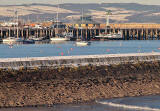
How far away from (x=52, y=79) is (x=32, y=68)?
3931 mm

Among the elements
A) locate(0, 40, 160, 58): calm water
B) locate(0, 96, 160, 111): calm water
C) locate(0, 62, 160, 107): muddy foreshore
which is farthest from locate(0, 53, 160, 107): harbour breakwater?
locate(0, 40, 160, 58): calm water

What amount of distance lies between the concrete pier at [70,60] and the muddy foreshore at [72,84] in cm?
240

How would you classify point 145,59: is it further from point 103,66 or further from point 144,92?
point 144,92

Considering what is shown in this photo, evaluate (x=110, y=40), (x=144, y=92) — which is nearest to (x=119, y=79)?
(x=144, y=92)

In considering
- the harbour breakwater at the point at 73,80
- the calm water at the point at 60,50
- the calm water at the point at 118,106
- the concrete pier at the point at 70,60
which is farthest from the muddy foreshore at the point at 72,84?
the calm water at the point at 60,50

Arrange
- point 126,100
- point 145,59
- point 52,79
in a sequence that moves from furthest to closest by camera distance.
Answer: point 145,59 < point 52,79 < point 126,100

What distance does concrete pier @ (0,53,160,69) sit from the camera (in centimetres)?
4941

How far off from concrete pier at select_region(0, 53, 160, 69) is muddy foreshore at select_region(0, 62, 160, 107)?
7.87 ft

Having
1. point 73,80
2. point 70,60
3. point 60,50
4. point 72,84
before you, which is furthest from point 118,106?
point 60,50

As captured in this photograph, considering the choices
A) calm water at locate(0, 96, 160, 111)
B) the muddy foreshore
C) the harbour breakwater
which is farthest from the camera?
the harbour breakwater

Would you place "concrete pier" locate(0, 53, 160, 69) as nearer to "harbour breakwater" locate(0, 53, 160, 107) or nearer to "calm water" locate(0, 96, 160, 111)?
"harbour breakwater" locate(0, 53, 160, 107)

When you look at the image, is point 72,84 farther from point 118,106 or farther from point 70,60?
point 70,60

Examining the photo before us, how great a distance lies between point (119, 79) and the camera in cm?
4572

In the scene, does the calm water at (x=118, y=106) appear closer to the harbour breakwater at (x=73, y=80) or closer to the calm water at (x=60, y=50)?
the harbour breakwater at (x=73, y=80)
